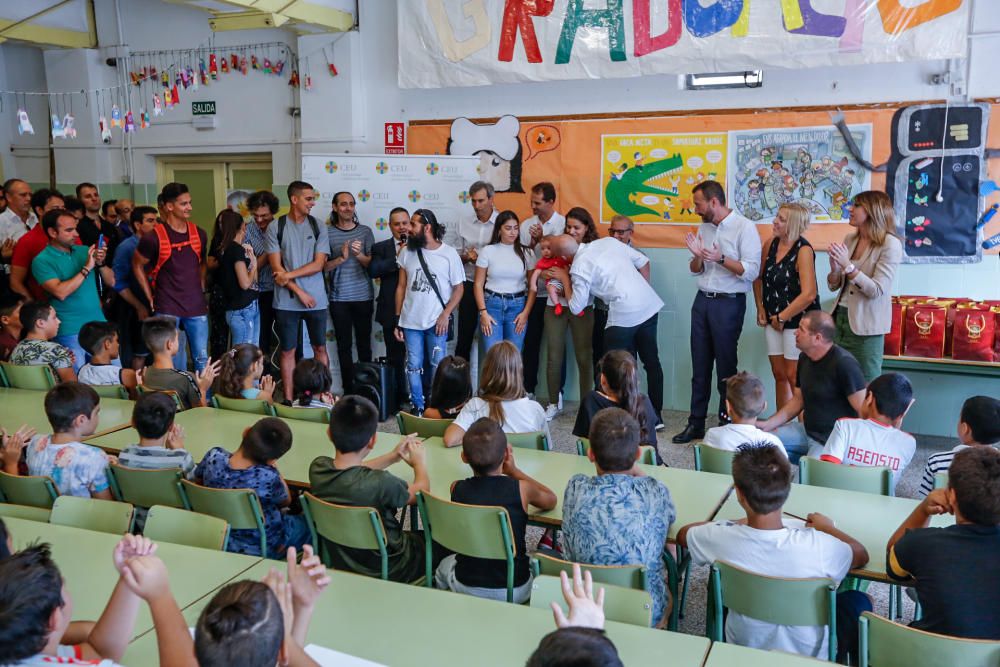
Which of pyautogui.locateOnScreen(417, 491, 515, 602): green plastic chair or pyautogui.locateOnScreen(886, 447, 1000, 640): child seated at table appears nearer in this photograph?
pyautogui.locateOnScreen(886, 447, 1000, 640): child seated at table

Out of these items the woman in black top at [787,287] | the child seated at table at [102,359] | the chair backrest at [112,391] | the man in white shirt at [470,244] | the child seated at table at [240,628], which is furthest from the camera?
the man in white shirt at [470,244]

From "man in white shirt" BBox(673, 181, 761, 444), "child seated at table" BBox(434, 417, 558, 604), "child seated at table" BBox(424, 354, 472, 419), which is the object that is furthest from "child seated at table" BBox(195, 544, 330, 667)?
"man in white shirt" BBox(673, 181, 761, 444)

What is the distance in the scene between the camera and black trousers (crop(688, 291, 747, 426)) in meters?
5.40

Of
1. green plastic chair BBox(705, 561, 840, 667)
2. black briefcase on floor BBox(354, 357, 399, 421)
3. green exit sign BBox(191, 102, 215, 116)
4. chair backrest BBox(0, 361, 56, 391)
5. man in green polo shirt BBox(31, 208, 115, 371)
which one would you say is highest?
green exit sign BBox(191, 102, 215, 116)

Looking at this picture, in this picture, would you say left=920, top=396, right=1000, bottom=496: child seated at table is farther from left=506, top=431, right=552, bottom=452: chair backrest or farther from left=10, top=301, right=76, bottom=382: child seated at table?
left=10, top=301, right=76, bottom=382: child seated at table

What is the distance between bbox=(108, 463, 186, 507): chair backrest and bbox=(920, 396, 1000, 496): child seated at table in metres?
2.71

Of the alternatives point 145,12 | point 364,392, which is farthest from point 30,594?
point 145,12

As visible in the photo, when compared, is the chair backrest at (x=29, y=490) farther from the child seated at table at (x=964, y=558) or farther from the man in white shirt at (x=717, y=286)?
the man in white shirt at (x=717, y=286)

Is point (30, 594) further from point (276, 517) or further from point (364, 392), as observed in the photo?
point (364, 392)

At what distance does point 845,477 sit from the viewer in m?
3.10

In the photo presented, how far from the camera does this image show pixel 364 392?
19.8ft

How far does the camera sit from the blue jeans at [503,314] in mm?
6074

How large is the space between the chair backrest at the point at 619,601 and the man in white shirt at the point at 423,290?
12.6 ft

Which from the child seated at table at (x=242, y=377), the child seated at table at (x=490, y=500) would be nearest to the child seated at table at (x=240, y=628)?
the child seated at table at (x=490, y=500)
